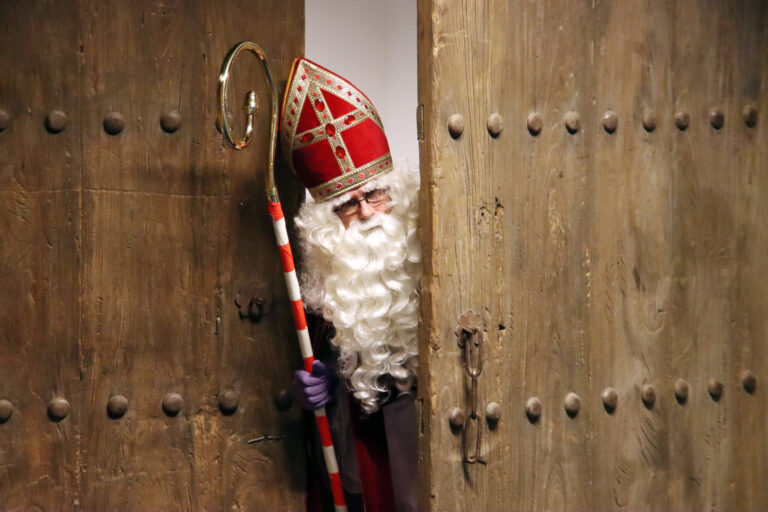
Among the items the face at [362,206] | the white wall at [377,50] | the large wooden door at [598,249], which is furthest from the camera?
the white wall at [377,50]

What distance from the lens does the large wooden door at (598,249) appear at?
132 centimetres

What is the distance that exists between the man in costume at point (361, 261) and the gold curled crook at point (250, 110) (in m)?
0.04

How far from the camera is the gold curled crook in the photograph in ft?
4.45

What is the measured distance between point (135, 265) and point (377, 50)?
1.00 metres

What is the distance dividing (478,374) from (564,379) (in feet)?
0.72

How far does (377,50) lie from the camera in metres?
2.08

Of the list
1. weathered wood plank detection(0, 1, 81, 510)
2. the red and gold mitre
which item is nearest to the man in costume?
the red and gold mitre

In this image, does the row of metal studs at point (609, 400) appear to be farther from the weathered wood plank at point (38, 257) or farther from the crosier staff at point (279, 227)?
the weathered wood plank at point (38, 257)

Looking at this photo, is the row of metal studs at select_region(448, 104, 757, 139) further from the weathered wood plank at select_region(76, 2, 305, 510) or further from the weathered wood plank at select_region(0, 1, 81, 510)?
the weathered wood plank at select_region(0, 1, 81, 510)

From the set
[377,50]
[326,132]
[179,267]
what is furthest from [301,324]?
[377,50]

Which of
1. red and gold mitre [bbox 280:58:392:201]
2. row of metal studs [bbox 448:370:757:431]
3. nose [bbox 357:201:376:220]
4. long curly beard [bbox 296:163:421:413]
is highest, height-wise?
red and gold mitre [bbox 280:58:392:201]

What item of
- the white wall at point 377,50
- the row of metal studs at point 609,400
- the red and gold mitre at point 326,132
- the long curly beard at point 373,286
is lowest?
the row of metal studs at point 609,400

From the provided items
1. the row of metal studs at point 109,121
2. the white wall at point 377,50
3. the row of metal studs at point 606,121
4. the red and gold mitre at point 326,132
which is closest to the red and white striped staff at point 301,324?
the red and gold mitre at point 326,132

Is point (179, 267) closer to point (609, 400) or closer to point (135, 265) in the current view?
point (135, 265)
